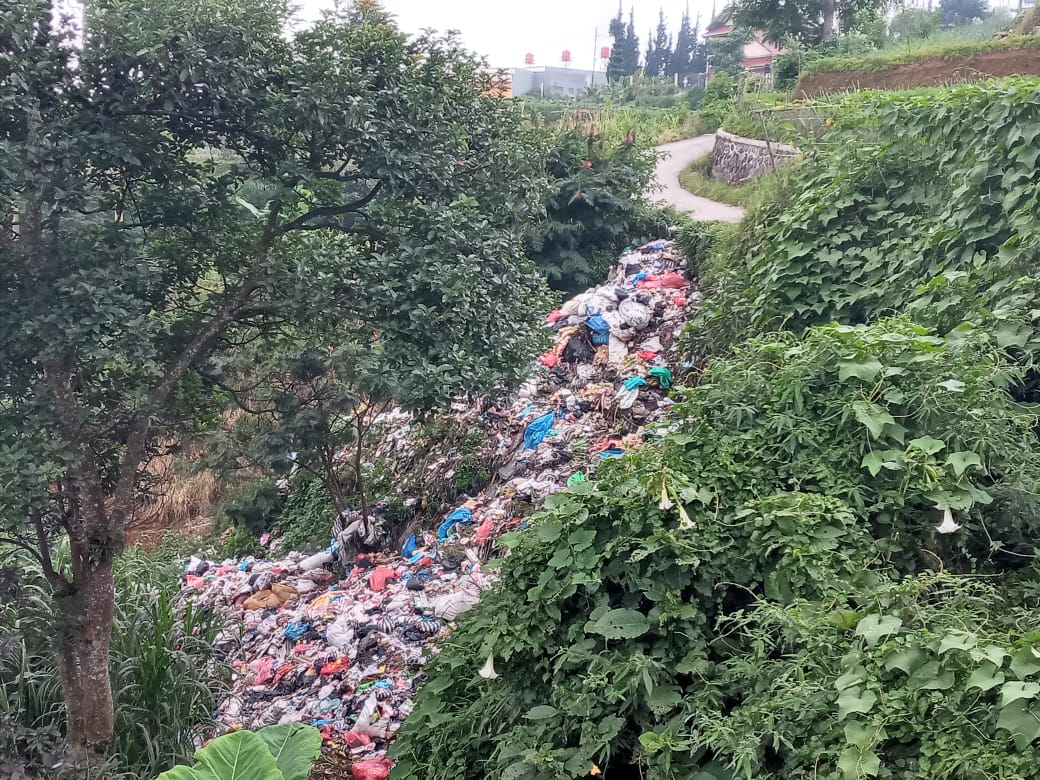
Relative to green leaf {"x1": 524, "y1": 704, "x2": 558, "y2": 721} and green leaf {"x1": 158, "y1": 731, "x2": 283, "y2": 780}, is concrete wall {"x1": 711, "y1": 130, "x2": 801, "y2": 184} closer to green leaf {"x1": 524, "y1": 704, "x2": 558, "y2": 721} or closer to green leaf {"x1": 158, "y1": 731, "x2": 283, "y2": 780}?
green leaf {"x1": 524, "y1": 704, "x2": 558, "y2": 721}

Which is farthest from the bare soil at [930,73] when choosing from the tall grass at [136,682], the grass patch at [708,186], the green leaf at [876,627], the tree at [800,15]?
the tall grass at [136,682]

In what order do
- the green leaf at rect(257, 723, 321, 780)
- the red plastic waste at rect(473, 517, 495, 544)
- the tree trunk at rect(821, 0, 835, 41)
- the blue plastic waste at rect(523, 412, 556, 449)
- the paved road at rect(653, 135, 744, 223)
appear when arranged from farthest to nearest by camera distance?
the tree trunk at rect(821, 0, 835, 41), the paved road at rect(653, 135, 744, 223), the blue plastic waste at rect(523, 412, 556, 449), the red plastic waste at rect(473, 517, 495, 544), the green leaf at rect(257, 723, 321, 780)

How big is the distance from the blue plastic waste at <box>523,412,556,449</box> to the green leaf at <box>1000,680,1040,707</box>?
472 cm

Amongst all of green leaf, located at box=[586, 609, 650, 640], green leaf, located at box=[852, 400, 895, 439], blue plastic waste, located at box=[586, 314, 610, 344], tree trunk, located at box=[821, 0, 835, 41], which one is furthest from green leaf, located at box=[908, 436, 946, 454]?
tree trunk, located at box=[821, 0, 835, 41]

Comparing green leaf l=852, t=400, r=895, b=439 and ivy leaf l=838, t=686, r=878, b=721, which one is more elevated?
green leaf l=852, t=400, r=895, b=439

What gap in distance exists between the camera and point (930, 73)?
1168cm

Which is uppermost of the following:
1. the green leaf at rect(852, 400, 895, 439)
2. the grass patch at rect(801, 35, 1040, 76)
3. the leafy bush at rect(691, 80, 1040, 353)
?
the grass patch at rect(801, 35, 1040, 76)

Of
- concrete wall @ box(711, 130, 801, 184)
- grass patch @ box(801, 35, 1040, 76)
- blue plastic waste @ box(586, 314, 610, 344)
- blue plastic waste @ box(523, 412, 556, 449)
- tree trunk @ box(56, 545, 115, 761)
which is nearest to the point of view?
tree trunk @ box(56, 545, 115, 761)

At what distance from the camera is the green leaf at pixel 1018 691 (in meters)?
2.08

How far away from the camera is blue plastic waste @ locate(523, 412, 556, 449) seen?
677 centimetres

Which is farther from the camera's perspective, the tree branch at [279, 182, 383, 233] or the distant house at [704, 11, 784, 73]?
the distant house at [704, 11, 784, 73]

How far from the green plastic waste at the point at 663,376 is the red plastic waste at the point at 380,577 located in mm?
2620

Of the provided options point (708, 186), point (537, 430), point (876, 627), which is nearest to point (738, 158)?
point (708, 186)

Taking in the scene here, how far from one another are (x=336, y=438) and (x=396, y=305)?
4072mm
